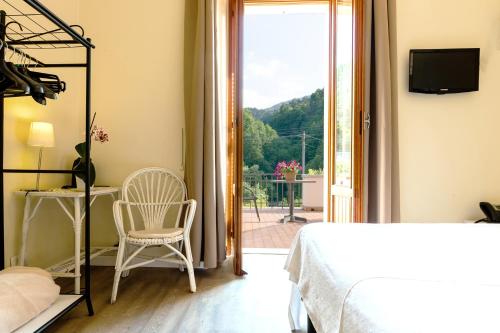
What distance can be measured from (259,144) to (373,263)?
6.56 m

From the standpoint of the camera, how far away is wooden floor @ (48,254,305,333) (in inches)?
72.4

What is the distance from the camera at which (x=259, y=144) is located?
745cm

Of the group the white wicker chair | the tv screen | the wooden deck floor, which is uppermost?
the tv screen

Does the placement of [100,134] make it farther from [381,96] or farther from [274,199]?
[274,199]

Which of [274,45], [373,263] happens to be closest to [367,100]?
[373,263]

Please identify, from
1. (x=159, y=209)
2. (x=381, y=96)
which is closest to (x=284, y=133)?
(x=381, y=96)

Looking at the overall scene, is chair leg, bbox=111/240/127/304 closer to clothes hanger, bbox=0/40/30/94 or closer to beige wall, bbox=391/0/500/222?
clothes hanger, bbox=0/40/30/94

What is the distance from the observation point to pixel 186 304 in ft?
7.01

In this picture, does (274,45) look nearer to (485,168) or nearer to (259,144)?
(259,144)

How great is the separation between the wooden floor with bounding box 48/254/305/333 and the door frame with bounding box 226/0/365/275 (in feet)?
→ 0.94

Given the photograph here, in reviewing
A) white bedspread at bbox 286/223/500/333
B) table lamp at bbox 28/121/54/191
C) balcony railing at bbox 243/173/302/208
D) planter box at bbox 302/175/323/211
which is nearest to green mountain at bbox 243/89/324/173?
balcony railing at bbox 243/173/302/208

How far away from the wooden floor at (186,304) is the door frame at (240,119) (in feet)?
0.94

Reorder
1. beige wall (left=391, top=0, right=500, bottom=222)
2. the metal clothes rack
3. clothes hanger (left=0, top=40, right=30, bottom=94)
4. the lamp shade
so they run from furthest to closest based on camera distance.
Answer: beige wall (left=391, top=0, right=500, bottom=222)
the lamp shade
the metal clothes rack
clothes hanger (left=0, top=40, right=30, bottom=94)

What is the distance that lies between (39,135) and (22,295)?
1.10 m
